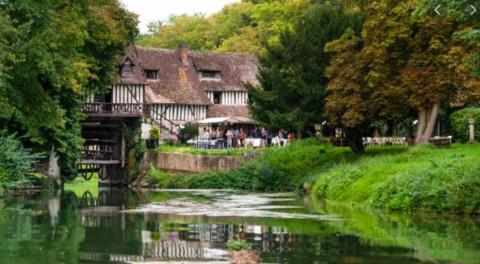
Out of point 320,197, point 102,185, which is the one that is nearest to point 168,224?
point 320,197

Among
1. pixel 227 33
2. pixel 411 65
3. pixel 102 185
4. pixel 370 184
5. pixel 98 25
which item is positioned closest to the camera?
pixel 370 184

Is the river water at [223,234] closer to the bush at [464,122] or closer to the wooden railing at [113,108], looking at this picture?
the bush at [464,122]

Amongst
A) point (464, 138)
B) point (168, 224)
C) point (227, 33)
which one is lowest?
point (168, 224)

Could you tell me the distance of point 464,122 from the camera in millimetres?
45469

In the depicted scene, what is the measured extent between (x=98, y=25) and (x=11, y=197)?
14352mm

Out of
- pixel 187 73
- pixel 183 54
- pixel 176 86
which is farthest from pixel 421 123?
pixel 183 54

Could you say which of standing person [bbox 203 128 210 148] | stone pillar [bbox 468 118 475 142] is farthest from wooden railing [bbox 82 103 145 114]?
stone pillar [bbox 468 118 475 142]

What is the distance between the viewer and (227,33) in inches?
4446

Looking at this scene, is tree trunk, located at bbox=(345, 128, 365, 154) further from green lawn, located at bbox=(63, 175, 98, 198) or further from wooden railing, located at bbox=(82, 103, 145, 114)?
wooden railing, located at bbox=(82, 103, 145, 114)

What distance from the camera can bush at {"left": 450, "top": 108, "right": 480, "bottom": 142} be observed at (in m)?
45.1

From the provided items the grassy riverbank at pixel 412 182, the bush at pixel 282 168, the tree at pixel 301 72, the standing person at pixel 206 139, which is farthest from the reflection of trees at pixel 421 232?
the standing person at pixel 206 139

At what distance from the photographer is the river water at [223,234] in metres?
18.2

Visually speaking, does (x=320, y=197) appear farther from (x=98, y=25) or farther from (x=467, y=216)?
(x=98, y=25)

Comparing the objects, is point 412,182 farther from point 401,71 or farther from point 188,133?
point 188,133
